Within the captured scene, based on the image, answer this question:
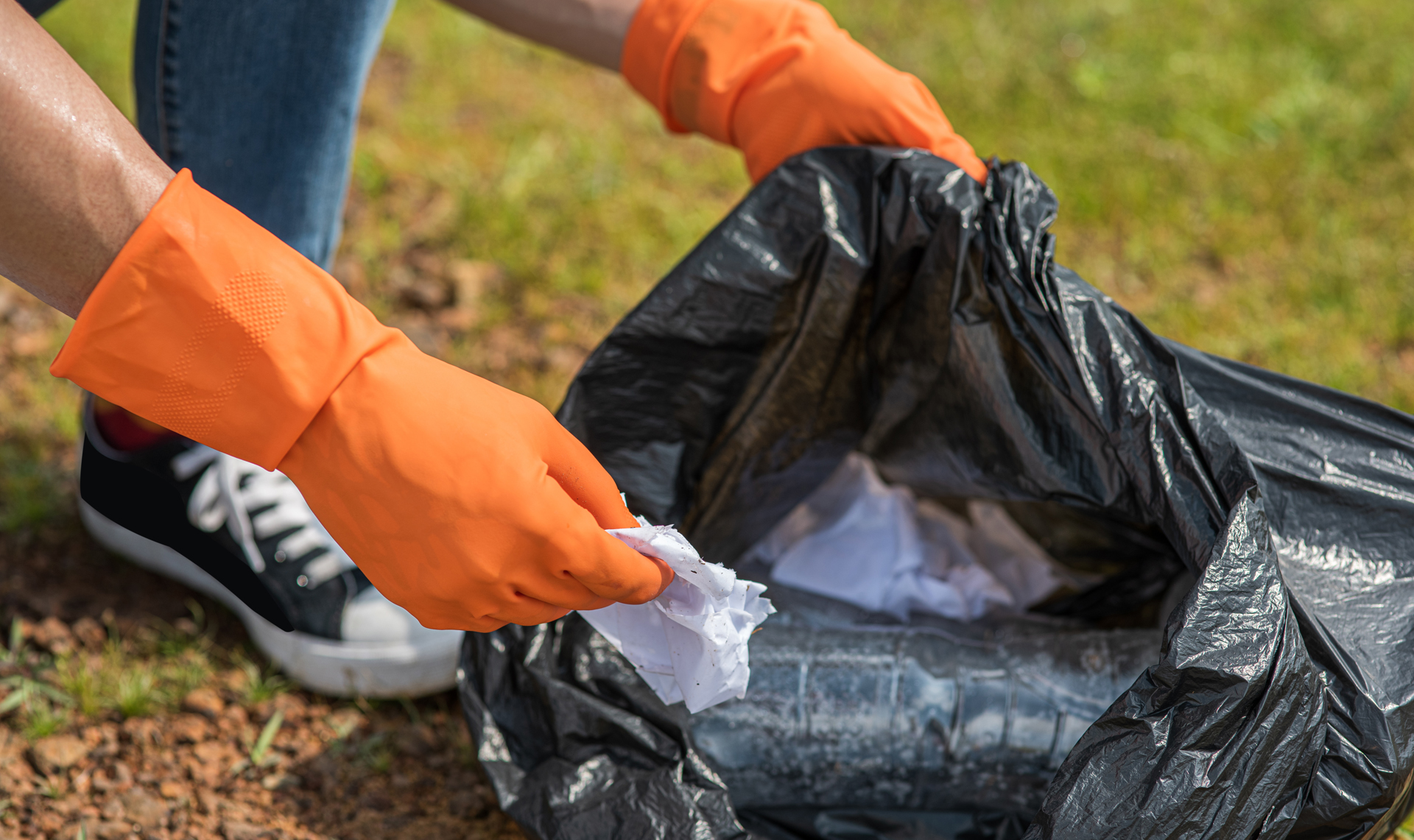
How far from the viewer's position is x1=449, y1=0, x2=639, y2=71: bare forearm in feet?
4.74

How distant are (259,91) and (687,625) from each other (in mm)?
1007

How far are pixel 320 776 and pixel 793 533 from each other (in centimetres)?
76

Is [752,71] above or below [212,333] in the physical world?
above

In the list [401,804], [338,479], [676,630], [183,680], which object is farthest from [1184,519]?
[183,680]

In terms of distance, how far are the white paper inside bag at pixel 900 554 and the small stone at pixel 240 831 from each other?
30.2 inches

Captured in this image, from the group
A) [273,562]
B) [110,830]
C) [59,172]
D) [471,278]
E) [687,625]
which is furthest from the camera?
[471,278]

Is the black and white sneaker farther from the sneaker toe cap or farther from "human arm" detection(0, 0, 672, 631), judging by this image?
"human arm" detection(0, 0, 672, 631)

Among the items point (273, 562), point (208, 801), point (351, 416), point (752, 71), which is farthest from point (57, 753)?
point (752, 71)

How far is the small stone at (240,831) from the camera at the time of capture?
4.06ft

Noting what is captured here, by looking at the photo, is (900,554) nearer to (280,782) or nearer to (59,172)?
(280,782)

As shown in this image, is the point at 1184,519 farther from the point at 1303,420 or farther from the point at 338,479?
the point at 338,479

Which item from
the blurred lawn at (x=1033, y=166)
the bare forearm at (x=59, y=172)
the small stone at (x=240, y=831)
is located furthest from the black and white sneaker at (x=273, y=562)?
the bare forearm at (x=59, y=172)

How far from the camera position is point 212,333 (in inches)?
34.3

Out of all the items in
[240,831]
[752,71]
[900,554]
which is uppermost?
[752,71]
